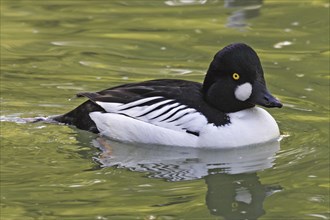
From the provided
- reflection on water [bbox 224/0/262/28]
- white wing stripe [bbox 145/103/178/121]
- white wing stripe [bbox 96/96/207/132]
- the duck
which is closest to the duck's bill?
the duck

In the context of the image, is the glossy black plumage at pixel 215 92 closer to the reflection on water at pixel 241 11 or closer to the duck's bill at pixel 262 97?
the duck's bill at pixel 262 97

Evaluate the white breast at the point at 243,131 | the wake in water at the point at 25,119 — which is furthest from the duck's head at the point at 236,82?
the wake in water at the point at 25,119

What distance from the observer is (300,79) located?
1162 cm

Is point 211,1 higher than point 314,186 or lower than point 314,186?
higher

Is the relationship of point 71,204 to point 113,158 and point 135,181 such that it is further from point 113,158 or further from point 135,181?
point 113,158

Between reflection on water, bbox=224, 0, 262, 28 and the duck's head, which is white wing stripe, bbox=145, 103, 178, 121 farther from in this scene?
reflection on water, bbox=224, 0, 262, 28

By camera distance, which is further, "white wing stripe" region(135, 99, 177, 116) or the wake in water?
the wake in water

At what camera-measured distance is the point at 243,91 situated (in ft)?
31.3

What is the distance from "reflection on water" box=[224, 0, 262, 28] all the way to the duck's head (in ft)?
A: 14.6

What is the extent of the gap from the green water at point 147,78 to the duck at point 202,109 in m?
0.14

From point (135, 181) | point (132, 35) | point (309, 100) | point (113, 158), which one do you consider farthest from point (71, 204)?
point (132, 35)

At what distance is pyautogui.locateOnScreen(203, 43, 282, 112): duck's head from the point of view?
30.7 feet

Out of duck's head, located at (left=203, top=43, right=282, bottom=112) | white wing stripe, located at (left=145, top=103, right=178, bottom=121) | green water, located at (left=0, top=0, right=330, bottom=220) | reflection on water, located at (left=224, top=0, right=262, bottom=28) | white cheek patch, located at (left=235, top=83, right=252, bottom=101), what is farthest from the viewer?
reflection on water, located at (left=224, top=0, right=262, bottom=28)

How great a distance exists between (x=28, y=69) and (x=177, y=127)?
299 cm
